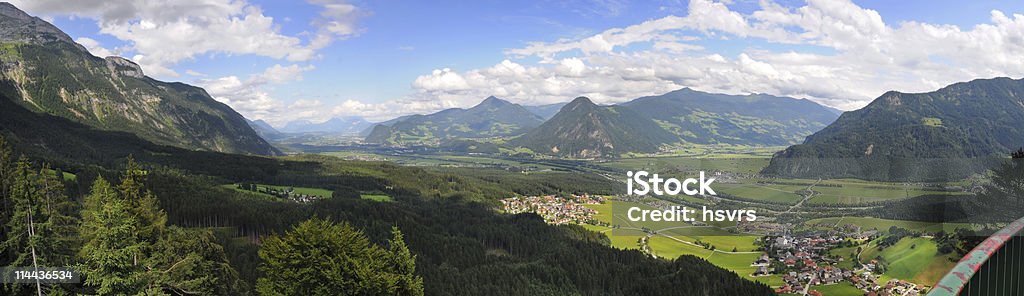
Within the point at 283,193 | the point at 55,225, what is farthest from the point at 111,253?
the point at 283,193

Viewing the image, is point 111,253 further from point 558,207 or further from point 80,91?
point 80,91

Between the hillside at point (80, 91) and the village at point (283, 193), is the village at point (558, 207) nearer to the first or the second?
the village at point (283, 193)

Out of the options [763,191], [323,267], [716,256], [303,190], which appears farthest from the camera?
[303,190]

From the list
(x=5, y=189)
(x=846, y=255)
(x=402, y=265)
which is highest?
(x=5, y=189)

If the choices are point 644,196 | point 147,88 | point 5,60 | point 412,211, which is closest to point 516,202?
point 412,211

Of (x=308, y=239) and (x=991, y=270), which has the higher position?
(x=991, y=270)

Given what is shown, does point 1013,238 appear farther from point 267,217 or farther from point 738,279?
point 267,217

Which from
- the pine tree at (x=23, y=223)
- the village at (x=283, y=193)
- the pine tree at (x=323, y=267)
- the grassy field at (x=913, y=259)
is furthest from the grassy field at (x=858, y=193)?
the village at (x=283, y=193)
